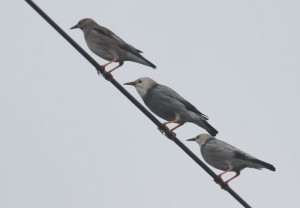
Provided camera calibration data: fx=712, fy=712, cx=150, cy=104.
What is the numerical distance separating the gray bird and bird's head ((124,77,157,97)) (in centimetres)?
37

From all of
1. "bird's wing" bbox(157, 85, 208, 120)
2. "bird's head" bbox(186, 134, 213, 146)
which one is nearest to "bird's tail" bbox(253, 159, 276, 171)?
"bird's wing" bbox(157, 85, 208, 120)

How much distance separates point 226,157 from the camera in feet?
36.2

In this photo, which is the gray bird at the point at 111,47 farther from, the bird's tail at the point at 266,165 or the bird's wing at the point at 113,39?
the bird's tail at the point at 266,165

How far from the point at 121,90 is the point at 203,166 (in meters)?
1.21

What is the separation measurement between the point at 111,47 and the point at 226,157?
2.55m

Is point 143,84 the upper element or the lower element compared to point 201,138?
lower

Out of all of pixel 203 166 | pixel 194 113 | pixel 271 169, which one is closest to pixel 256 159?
pixel 271 169

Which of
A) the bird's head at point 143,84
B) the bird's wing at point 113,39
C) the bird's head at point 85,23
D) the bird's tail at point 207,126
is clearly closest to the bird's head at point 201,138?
the bird's tail at point 207,126

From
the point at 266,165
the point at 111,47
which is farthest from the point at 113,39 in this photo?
the point at 266,165

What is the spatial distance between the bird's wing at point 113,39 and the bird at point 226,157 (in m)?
1.94

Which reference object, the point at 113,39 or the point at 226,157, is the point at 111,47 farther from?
the point at 226,157

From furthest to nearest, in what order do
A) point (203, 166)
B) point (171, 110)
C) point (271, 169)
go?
point (171, 110)
point (271, 169)
point (203, 166)

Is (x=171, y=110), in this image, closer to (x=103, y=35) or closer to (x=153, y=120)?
(x=103, y=35)

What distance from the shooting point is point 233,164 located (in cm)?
1098
